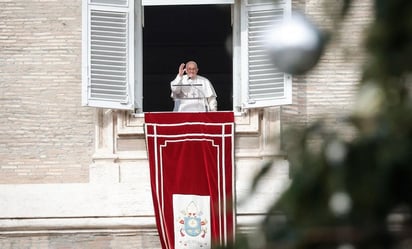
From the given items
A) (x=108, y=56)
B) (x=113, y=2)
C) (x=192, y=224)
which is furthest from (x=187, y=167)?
(x=113, y=2)

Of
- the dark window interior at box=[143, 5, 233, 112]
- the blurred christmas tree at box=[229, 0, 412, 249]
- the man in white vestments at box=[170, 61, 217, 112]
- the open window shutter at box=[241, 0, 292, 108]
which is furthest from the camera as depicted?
the dark window interior at box=[143, 5, 233, 112]

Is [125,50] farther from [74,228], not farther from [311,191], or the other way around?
[311,191]

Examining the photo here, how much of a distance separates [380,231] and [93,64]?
39.0ft

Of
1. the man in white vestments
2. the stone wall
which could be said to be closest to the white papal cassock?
the man in white vestments

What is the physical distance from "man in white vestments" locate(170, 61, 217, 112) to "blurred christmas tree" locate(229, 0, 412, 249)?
38.5 feet

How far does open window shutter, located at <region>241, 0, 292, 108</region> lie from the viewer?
59.2ft

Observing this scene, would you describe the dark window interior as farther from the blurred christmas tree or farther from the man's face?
the blurred christmas tree

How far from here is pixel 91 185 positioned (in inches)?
722

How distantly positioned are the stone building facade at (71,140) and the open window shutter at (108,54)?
0.24 metres

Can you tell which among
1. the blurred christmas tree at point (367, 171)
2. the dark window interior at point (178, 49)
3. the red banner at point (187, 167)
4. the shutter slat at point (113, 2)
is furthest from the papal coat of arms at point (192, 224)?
the blurred christmas tree at point (367, 171)

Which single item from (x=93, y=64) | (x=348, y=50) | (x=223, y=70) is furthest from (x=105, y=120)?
(x=348, y=50)

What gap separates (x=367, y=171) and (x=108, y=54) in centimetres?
1191

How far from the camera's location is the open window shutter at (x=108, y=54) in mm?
18062

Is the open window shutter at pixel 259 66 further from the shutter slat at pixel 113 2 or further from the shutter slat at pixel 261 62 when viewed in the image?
→ the shutter slat at pixel 113 2
